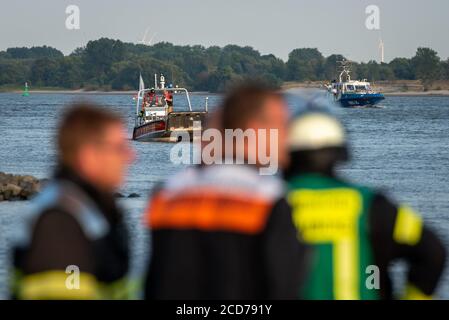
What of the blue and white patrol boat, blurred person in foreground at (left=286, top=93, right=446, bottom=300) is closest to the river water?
blurred person in foreground at (left=286, top=93, right=446, bottom=300)

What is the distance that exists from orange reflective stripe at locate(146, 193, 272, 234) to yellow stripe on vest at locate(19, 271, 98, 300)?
36cm

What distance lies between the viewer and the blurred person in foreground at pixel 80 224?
4941mm

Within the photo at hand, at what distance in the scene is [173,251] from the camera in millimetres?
5012

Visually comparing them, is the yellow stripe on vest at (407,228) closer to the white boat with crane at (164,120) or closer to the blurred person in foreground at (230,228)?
the blurred person in foreground at (230,228)

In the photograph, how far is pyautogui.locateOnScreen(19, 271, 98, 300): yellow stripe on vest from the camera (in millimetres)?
5000

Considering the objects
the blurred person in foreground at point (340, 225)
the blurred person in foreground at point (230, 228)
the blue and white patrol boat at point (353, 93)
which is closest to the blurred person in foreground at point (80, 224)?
the blurred person in foreground at point (230, 228)

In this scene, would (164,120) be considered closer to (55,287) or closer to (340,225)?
(340,225)

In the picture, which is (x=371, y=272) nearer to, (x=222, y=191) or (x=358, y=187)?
(x=358, y=187)

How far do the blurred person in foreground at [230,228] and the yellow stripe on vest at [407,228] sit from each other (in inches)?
22.1

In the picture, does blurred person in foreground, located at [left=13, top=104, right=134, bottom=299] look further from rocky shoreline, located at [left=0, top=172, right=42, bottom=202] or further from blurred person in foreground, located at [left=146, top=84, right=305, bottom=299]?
rocky shoreline, located at [left=0, top=172, right=42, bottom=202]

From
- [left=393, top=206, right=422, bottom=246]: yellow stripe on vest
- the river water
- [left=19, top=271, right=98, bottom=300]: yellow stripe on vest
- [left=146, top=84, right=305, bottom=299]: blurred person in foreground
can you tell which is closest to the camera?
[left=146, top=84, right=305, bottom=299]: blurred person in foreground

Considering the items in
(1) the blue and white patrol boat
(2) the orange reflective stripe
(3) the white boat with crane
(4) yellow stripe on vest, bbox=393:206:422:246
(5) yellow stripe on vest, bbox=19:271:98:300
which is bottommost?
(1) the blue and white patrol boat
